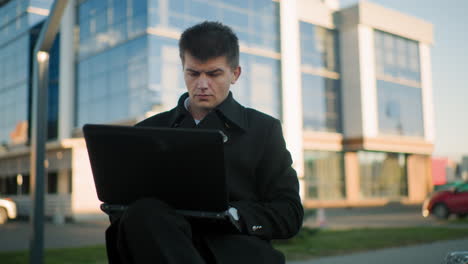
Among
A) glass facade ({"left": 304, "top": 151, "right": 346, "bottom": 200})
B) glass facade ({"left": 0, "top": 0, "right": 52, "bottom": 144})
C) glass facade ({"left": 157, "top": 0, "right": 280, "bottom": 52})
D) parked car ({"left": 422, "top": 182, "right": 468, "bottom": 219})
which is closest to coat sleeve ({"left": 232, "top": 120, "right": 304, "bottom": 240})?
parked car ({"left": 422, "top": 182, "right": 468, "bottom": 219})

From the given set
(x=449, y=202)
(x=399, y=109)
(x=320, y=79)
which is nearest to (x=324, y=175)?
(x=320, y=79)

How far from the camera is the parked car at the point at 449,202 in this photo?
1927cm

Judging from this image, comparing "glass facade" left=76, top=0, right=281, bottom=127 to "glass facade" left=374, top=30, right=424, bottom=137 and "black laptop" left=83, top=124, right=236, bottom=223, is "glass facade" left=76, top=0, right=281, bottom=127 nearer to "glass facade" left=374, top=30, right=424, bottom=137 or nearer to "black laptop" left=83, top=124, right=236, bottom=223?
"glass facade" left=374, top=30, right=424, bottom=137

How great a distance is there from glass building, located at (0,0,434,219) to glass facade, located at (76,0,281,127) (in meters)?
0.06

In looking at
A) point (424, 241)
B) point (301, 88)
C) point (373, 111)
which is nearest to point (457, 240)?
point (424, 241)

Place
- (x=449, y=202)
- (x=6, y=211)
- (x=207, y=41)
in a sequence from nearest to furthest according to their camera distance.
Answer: (x=207, y=41) < (x=449, y=202) < (x=6, y=211)

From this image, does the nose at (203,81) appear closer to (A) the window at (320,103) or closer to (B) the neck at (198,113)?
(B) the neck at (198,113)

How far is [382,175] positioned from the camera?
39219 mm

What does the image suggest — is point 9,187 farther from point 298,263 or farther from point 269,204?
point 269,204

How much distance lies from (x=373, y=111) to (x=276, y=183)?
1401 inches

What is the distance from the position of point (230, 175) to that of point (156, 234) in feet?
1.86

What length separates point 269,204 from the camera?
2240 millimetres

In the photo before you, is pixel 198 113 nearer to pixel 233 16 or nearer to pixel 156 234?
pixel 156 234

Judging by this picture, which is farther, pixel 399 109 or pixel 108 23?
pixel 399 109
